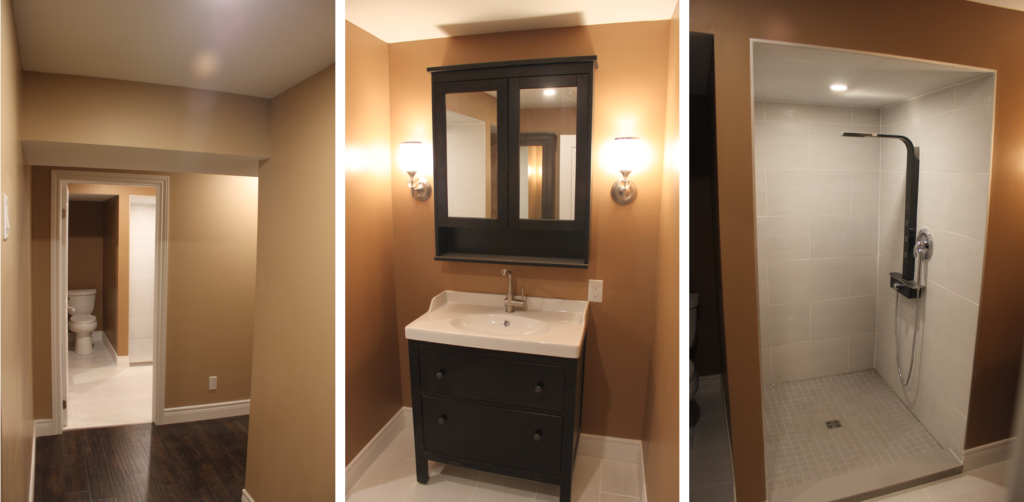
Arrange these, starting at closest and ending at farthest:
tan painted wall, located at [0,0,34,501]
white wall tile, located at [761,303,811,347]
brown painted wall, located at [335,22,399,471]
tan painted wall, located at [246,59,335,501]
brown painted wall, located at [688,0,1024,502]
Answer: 1. brown painted wall, located at [688,0,1024,502]
2. white wall tile, located at [761,303,811,347]
3. tan painted wall, located at [0,0,34,501]
4. brown painted wall, located at [335,22,399,471]
5. tan painted wall, located at [246,59,335,501]

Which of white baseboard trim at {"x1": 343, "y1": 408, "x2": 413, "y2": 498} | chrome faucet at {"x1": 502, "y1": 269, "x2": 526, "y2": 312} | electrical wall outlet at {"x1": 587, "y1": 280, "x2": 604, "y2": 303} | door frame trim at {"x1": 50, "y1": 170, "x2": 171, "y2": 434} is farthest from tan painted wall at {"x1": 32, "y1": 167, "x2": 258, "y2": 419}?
electrical wall outlet at {"x1": 587, "y1": 280, "x2": 604, "y2": 303}

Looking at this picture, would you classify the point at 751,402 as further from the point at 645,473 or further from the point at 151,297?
the point at 151,297

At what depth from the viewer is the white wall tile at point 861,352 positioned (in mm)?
409

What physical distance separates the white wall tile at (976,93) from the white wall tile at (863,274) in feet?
0.53

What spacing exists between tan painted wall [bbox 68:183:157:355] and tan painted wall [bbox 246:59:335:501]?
10.8 inches

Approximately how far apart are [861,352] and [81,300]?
1469 mm

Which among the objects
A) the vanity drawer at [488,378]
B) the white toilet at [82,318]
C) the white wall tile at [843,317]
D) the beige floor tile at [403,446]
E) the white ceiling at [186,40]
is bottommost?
the beige floor tile at [403,446]

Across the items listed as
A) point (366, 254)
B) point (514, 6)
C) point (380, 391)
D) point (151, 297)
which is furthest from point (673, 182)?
point (151, 297)

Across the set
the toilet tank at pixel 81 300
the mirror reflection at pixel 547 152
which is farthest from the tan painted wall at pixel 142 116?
the mirror reflection at pixel 547 152

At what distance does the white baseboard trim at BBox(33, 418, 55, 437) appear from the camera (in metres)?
0.80

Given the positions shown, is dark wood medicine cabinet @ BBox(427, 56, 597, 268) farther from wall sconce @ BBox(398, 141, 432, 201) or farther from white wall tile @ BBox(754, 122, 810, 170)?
white wall tile @ BBox(754, 122, 810, 170)

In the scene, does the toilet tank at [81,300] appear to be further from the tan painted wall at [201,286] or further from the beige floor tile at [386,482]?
the beige floor tile at [386,482]

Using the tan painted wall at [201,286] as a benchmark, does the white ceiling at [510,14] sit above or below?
above

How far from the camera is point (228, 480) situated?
34.1 inches
